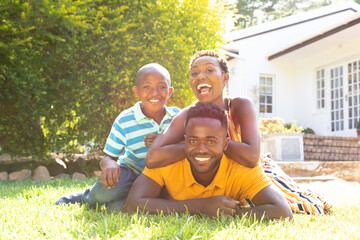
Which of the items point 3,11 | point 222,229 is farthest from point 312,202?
point 3,11

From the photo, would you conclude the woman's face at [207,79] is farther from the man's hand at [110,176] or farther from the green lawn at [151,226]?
the green lawn at [151,226]

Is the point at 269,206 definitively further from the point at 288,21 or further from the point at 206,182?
the point at 288,21

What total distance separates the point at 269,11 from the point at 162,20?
24.6m

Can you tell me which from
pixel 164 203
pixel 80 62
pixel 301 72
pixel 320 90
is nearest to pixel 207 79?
pixel 164 203

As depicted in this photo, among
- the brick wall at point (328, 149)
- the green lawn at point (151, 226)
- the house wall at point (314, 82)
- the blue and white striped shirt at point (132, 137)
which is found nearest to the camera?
the green lawn at point (151, 226)

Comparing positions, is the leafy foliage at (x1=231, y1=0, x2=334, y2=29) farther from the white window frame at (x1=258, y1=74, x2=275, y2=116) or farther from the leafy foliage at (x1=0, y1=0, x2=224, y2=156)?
the leafy foliage at (x1=0, y1=0, x2=224, y2=156)

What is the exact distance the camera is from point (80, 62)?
5742mm

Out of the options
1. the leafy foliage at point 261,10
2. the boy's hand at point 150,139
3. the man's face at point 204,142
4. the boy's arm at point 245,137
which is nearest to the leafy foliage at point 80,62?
the boy's hand at point 150,139

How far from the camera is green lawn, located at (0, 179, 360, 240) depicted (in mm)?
1952

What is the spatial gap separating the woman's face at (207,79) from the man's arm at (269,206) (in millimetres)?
912

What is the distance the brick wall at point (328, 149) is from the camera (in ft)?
30.1

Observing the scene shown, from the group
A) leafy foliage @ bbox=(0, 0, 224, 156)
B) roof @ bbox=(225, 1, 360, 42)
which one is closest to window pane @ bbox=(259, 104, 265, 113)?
roof @ bbox=(225, 1, 360, 42)

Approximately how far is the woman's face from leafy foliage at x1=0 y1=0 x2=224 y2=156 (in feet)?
8.89

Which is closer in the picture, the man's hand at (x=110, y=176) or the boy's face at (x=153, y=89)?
the man's hand at (x=110, y=176)
